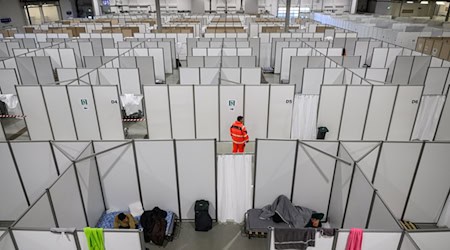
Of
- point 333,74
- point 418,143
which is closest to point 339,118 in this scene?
point 333,74

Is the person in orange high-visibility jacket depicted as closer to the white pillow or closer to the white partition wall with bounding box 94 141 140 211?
the white partition wall with bounding box 94 141 140 211

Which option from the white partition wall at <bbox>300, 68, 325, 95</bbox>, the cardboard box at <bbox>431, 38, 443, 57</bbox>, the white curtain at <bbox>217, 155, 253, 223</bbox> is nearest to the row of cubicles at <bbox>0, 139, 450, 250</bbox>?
the white curtain at <bbox>217, 155, 253, 223</bbox>

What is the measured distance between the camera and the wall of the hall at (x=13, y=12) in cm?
2731

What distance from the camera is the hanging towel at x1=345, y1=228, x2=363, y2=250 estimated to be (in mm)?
3783

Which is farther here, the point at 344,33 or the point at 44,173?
the point at 344,33

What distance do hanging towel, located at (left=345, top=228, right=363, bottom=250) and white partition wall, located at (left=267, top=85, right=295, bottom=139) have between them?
5.33 m

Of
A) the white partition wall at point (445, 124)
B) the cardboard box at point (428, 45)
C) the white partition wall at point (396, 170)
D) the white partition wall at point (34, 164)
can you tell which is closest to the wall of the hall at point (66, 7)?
the white partition wall at point (34, 164)

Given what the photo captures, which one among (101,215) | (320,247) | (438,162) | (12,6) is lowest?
(101,215)

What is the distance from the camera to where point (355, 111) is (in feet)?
28.1

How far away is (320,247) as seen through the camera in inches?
163

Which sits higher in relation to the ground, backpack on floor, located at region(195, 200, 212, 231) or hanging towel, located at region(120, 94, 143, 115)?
hanging towel, located at region(120, 94, 143, 115)

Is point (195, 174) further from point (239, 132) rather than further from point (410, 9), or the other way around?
point (410, 9)

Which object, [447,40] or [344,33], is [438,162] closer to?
[447,40]

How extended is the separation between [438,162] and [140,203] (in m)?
6.15
